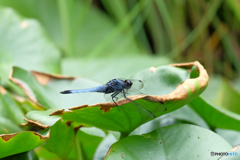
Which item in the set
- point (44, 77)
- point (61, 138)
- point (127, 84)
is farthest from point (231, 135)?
point (44, 77)

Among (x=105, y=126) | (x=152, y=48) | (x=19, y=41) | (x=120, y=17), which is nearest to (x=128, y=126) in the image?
(x=105, y=126)

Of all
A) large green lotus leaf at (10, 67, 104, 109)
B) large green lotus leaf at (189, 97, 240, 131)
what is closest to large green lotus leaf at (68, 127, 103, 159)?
large green lotus leaf at (10, 67, 104, 109)

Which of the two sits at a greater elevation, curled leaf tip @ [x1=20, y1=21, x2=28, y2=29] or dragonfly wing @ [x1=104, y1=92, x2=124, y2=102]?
curled leaf tip @ [x1=20, y1=21, x2=28, y2=29]

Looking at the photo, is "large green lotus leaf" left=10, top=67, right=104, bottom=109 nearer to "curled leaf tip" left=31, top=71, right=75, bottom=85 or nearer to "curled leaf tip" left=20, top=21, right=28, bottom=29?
"curled leaf tip" left=31, top=71, right=75, bottom=85

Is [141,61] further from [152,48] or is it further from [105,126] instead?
[105,126]

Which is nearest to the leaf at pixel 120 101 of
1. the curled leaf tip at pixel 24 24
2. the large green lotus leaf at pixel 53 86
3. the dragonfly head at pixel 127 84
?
the large green lotus leaf at pixel 53 86

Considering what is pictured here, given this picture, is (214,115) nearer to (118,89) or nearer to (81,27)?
(118,89)
